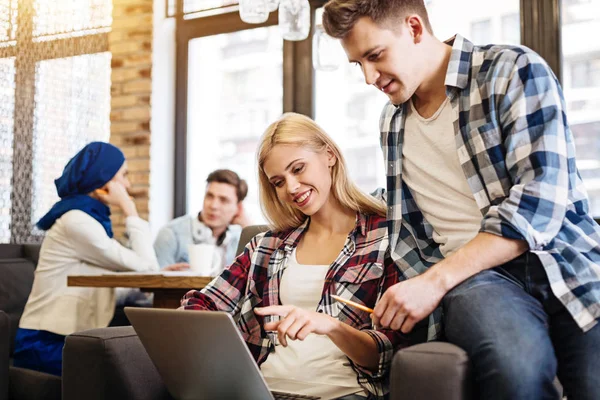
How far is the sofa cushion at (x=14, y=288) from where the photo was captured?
320 cm

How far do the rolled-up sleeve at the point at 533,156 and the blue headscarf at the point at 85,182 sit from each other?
205 centimetres

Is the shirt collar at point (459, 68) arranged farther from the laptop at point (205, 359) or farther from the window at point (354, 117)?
the window at point (354, 117)

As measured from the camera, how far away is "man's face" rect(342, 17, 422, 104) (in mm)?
1639

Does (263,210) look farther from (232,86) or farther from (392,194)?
(232,86)

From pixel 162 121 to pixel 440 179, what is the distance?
133 inches

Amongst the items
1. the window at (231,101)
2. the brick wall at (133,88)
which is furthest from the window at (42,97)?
the window at (231,101)

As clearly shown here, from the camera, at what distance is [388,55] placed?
64.7 inches

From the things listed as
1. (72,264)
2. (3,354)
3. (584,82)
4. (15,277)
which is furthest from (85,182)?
(584,82)

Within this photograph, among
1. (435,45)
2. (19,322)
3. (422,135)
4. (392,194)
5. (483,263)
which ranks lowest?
(19,322)

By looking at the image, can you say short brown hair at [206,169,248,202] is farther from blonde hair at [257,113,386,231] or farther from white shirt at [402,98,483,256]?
white shirt at [402,98,483,256]

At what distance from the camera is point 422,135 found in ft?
5.64

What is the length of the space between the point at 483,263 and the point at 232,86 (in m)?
3.62

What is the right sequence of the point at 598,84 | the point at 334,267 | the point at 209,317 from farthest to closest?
the point at 598,84 < the point at 334,267 < the point at 209,317

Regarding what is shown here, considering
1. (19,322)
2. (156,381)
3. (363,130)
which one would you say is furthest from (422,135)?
(363,130)
